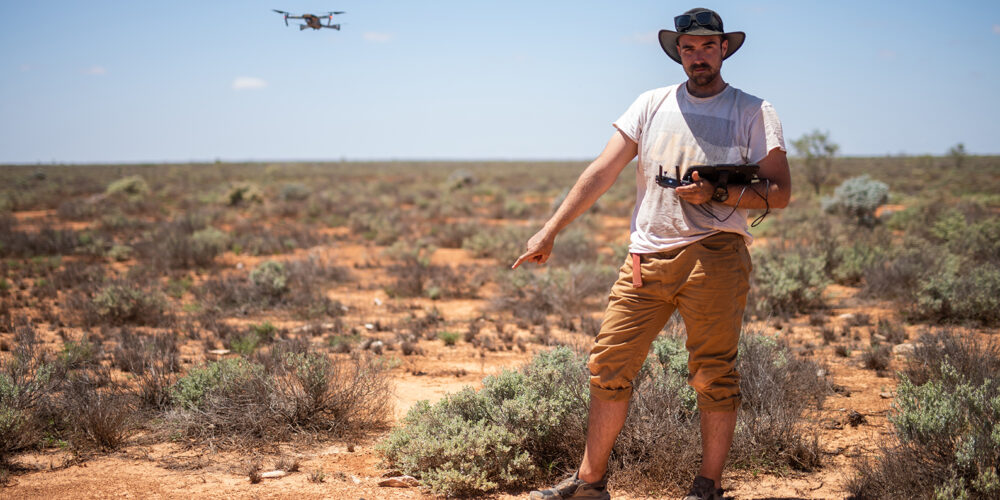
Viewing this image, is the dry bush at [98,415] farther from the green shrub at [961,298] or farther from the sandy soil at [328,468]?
the green shrub at [961,298]

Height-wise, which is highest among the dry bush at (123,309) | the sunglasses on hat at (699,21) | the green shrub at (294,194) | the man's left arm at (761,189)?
the sunglasses on hat at (699,21)

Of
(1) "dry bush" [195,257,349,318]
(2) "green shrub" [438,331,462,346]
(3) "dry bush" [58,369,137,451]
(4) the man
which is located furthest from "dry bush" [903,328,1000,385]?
(1) "dry bush" [195,257,349,318]

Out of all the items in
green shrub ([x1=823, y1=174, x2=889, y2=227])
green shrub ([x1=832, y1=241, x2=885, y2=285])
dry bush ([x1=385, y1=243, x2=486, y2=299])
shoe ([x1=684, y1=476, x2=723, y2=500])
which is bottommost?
dry bush ([x1=385, y1=243, x2=486, y2=299])

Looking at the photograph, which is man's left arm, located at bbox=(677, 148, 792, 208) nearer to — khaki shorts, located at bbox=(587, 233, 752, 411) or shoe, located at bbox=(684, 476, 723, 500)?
khaki shorts, located at bbox=(587, 233, 752, 411)

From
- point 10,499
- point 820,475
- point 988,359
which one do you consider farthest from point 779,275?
point 10,499

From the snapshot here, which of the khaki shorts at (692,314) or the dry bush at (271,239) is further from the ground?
the khaki shorts at (692,314)

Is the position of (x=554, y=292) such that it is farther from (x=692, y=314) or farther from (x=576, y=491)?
(x=692, y=314)

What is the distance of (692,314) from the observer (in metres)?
2.73

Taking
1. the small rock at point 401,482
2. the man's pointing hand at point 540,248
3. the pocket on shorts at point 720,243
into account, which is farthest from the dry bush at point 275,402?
the pocket on shorts at point 720,243

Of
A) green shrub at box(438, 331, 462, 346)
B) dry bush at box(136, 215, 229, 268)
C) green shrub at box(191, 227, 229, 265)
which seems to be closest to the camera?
green shrub at box(438, 331, 462, 346)

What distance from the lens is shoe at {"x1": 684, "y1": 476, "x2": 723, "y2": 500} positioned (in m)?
2.83

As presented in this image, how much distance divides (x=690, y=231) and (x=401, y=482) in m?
2.07

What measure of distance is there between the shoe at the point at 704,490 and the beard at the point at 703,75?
68.7 inches

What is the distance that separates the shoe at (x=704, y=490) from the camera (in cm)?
283
